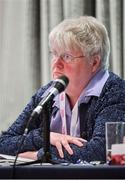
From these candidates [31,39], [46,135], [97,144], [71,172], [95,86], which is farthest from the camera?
[31,39]

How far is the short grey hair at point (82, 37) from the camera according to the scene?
7.22 ft

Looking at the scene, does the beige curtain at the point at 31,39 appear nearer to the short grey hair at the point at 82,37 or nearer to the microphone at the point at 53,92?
the short grey hair at the point at 82,37

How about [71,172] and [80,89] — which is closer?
[71,172]

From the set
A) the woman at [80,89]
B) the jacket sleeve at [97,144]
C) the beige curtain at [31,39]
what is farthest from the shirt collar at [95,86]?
the beige curtain at [31,39]

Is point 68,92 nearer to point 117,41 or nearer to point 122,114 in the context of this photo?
point 122,114

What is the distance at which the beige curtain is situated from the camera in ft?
9.25

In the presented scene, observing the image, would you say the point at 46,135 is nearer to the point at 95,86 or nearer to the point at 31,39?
the point at 95,86

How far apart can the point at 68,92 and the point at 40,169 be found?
0.99m

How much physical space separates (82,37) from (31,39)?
730 mm

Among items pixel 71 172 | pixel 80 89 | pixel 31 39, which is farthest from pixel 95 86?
pixel 71 172

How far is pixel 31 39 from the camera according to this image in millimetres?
2891

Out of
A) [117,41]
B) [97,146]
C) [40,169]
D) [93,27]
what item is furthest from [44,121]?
[117,41]

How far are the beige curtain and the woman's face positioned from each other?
60cm

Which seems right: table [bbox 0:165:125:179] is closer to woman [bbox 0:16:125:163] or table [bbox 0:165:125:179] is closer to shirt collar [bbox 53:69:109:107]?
woman [bbox 0:16:125:163]
